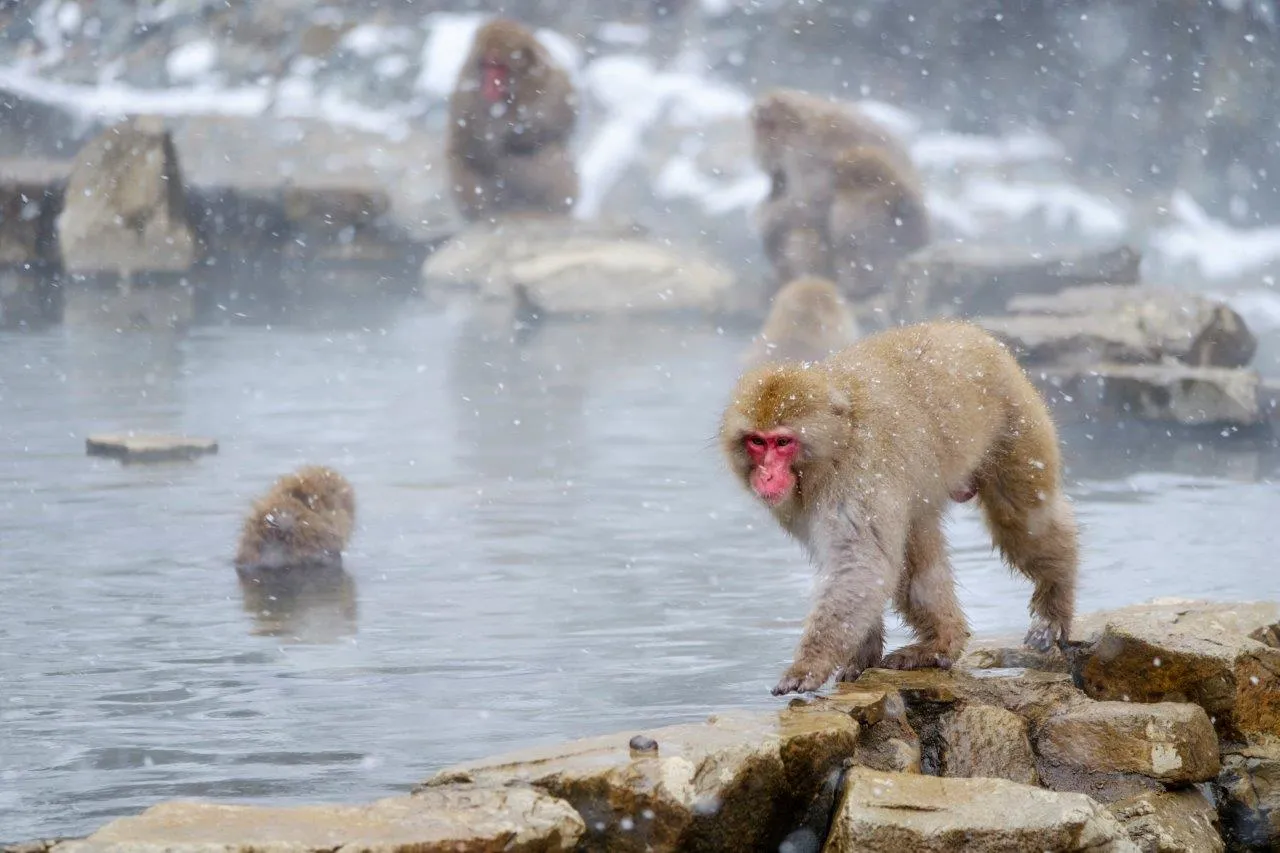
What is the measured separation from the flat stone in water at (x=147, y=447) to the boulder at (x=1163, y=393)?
12.2 ft

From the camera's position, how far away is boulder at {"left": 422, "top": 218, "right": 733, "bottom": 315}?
471 inches

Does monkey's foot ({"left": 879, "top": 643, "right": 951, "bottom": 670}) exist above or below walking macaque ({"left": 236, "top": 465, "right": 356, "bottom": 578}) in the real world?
below

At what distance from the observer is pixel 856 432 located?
10.6ft

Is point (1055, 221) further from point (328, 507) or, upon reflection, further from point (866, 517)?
point (866, 517)

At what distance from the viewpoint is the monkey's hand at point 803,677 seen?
3.03 metres

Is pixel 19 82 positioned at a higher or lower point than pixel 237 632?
higher

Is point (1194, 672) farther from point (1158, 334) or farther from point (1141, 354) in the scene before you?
point (1158, 334)

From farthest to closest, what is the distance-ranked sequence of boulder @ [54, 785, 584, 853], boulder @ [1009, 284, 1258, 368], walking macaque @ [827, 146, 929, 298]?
1. walking macaque @ [827, 146, 929, 298]
2. boulder @ [1009, 284, 1258, 368]
3. boulder @ [54, 785, 584, 853]

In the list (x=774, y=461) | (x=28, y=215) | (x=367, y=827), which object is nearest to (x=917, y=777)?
(x=774, y=461)

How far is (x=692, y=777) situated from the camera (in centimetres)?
269

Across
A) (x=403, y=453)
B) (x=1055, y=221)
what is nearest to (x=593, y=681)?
(x=403, y=453)

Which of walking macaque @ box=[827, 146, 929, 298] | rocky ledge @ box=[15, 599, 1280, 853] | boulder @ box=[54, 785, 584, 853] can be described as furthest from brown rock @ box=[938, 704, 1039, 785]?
walking macaque @ box=[827, 146, 929, 298]

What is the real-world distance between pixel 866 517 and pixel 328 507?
228 centimetres

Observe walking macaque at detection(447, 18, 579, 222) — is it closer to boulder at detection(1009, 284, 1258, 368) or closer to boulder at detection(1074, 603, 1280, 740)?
boulder at detection(1009, 284, 1258, 368)
